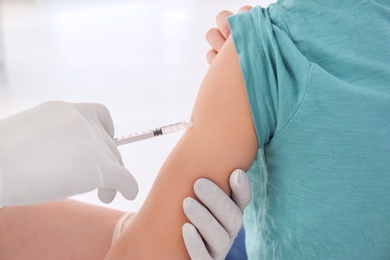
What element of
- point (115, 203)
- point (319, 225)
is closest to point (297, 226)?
point (319, 225)

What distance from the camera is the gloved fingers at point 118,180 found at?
33.2 inches

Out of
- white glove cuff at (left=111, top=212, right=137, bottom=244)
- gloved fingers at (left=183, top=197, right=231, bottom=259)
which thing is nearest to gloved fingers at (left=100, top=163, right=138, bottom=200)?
gloved fingers at (left=183, top=197, right=231, bottom=259)

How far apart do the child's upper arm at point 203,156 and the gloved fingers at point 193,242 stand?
0.02m

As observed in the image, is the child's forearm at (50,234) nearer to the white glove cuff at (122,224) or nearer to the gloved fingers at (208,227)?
the white glove cuff at (122,224)

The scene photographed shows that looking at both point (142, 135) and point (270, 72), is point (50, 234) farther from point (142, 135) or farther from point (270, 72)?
point (270, 72)

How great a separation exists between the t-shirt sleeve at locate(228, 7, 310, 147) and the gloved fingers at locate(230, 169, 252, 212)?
0.25ft

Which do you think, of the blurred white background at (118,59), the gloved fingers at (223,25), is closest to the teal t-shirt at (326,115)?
the gloved fingers at (223,25)

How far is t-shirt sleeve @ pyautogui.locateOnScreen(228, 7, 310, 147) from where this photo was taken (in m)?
0.77

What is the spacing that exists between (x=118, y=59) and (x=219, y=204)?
2342 mm

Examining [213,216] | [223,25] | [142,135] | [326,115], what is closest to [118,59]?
[223,25]

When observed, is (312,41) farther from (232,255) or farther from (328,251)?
(232,255)

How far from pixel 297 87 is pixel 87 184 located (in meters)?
0.47

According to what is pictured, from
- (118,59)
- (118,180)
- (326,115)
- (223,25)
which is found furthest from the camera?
(118,59)

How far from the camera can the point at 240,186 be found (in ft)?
2.76
